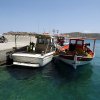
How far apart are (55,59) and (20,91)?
11.2 meters

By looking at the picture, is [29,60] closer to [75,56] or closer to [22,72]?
[22,72]

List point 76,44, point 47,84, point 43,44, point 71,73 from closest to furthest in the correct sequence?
point 47,84, point 71,73, point 43,44, point 76,44

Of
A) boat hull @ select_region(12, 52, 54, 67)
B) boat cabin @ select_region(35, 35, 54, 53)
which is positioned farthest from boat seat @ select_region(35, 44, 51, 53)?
boat hull @ select_region(12, 52, 54, 67)

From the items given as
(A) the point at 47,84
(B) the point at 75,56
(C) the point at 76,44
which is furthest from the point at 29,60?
(C) the point at 76,44

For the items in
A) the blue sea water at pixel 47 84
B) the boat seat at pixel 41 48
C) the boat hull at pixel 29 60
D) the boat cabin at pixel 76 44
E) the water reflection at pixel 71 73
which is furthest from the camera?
the boat cabin at pixel 76 44

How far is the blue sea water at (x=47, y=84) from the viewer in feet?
44.7

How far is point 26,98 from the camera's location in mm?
12969

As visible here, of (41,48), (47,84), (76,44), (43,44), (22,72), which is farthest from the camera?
(76,44)

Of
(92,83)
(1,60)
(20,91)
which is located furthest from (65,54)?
(20,91)

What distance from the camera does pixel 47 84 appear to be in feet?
53.2

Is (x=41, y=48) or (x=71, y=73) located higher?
(x=41, y=48)

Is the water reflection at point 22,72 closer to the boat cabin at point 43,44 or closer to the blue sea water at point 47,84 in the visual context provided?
the blue sea water at point 47,84

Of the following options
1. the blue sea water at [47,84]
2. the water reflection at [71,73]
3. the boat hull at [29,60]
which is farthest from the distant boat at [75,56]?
the boat hull at [29,60]

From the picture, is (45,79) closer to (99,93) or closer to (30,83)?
(30,83)
